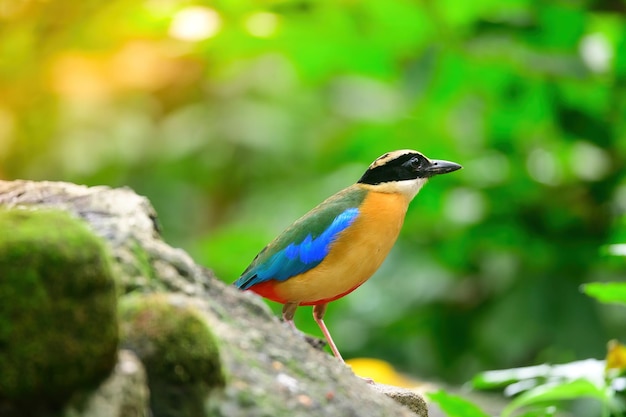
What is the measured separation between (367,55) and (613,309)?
2848 mm

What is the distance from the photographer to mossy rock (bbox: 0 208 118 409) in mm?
2219

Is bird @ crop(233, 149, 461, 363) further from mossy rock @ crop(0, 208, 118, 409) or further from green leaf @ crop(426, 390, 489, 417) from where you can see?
mossy rock @ crop(0, 208, 118, 409)

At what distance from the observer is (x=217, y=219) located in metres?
11.5

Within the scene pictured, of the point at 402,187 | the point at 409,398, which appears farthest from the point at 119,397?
the point at 402,187

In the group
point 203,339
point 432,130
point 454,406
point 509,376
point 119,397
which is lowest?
point 454,406

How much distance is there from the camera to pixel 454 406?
4375 mm

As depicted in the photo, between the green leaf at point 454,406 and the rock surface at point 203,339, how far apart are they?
3.25ft

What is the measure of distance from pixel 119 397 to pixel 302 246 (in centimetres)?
281

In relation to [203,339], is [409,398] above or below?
below

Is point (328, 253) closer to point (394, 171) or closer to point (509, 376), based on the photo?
point (394, 171)

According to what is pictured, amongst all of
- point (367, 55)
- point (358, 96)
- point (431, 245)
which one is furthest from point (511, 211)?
point (358, 96)

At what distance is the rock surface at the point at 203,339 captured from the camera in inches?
102

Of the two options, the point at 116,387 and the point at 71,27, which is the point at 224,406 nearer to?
the point at 116,387

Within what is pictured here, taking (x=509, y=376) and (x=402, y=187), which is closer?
(x=509, y=376)
